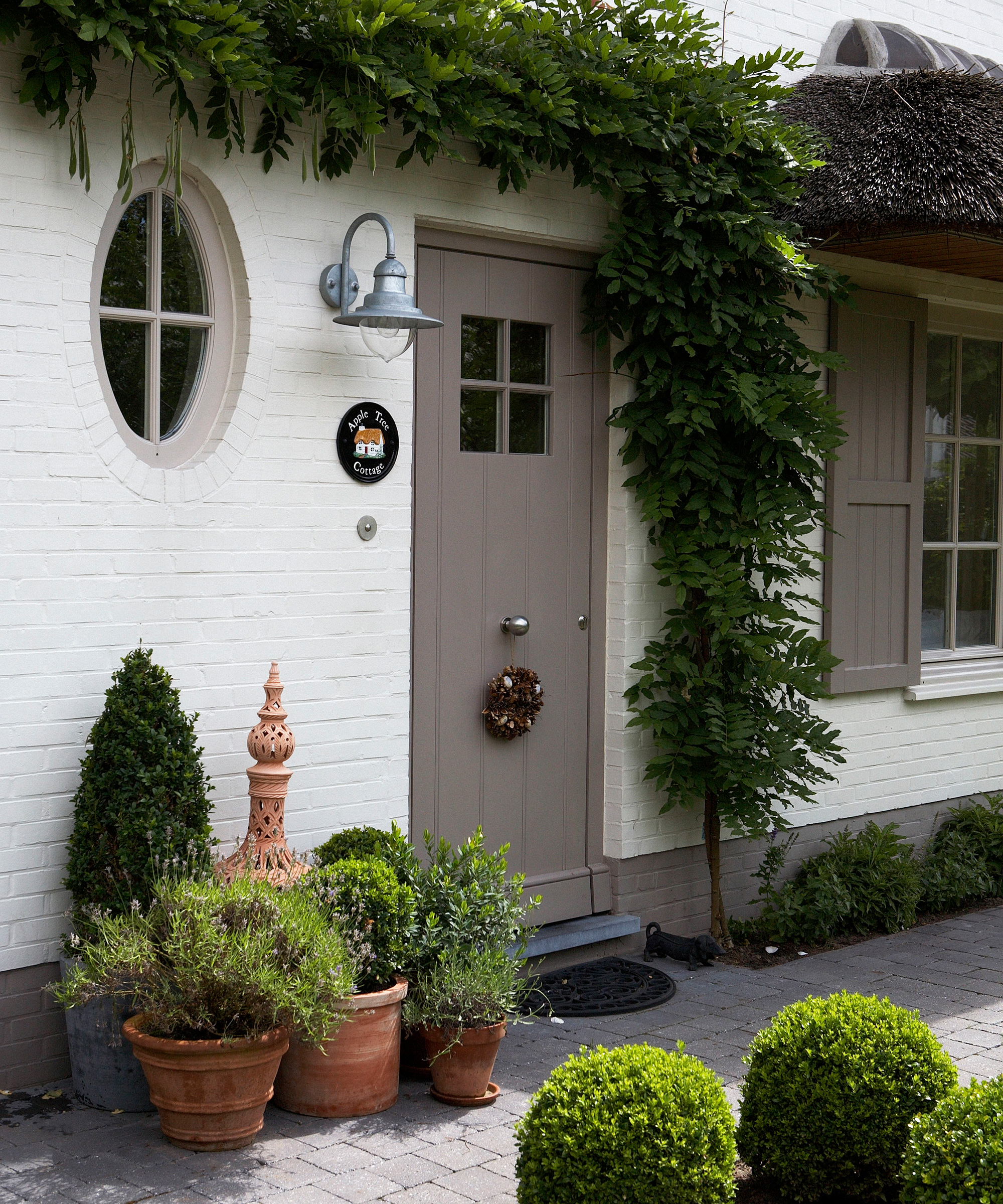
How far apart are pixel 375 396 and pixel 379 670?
3.18 ft

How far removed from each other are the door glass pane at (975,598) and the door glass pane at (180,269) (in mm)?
4805

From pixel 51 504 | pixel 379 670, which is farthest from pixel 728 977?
pixel 51 504

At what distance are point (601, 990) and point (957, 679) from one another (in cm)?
323

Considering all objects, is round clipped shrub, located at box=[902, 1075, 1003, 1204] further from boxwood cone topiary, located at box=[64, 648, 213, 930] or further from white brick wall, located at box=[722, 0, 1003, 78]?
white brick wall, located at box=[722, 0, 1003, 78]

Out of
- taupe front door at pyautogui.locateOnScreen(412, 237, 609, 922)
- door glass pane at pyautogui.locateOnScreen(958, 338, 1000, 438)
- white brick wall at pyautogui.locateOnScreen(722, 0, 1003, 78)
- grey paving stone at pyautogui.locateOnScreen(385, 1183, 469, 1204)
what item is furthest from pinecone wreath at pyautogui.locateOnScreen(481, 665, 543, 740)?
door glass pane at pyautogui.locateOnScreen(958, 338, 1000, 438)

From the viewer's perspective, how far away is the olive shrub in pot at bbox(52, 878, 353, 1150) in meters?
3.51

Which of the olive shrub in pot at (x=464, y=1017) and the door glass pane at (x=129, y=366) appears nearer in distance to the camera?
the olive shrub in pot at (x=464, y=1017)

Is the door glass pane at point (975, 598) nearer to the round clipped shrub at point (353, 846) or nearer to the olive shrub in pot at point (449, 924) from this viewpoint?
the olive shrub in pot at point (449, 924)

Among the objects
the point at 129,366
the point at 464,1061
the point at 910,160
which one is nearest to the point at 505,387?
the point at 129,366

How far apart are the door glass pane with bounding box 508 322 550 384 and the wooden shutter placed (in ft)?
5.76

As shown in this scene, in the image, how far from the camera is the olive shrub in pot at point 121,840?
12.5ft

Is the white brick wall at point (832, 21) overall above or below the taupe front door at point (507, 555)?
above

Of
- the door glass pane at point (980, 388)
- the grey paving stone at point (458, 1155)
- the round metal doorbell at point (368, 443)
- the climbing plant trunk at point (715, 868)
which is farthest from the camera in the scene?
the door glass pane at point (980, 388)

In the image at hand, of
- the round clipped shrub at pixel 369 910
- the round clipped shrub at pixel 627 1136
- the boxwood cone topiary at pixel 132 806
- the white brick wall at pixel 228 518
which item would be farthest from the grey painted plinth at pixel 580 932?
the round clipped shrub at pixel 627 1136
